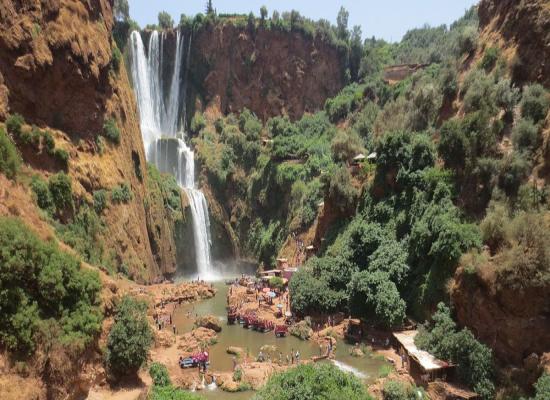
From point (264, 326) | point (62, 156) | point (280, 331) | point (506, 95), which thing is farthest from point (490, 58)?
point (62, 156)

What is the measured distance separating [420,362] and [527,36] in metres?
22.6

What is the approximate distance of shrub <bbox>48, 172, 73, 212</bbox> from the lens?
27047mm

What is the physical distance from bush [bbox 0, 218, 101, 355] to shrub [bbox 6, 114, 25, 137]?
11113 millimetres

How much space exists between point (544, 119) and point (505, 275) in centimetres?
1031

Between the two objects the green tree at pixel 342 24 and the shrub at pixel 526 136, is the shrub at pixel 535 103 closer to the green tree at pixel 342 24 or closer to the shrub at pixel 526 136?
the shrub at pixel 526 136

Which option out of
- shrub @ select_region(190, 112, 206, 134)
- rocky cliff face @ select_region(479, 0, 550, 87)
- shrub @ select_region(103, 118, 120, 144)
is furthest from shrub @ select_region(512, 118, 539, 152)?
shrub @ select_region(190, 112, 206, 134)

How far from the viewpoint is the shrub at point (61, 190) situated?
27.0 meters

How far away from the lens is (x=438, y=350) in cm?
2203

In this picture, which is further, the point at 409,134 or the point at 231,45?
the point at 231,45

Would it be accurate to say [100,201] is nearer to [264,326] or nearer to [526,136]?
[264,326]

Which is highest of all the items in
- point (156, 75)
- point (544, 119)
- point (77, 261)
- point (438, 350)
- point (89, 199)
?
point (156, 75)

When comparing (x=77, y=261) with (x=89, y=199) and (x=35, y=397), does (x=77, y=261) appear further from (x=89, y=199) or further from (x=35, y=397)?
(x=89, y=199)

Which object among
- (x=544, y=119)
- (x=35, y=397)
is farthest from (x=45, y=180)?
(x=544, y=119)

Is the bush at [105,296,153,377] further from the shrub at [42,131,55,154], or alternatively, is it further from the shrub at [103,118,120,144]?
the shrub at [103,118,120,144]
